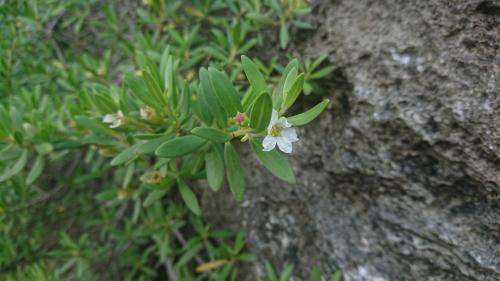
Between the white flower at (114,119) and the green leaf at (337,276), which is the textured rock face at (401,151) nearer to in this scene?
the green leaf at (337,276)

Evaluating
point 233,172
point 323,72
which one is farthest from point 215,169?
point 323,72

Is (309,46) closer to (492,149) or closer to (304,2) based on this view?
(304,2)

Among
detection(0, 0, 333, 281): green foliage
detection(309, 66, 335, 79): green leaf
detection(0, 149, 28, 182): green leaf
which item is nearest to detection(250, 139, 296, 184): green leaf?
detection(0, 0, 333, 281): green foliage

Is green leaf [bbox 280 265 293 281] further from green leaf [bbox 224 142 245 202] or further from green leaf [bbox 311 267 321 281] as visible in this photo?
green leaf [bbox 224 142 245 202]

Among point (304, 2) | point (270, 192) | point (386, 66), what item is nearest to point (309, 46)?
point (304, 2)

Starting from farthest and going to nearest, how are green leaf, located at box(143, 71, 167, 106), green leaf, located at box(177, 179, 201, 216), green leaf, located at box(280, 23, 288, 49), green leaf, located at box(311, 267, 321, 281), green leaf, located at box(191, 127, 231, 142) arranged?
green leaf, located at box(280, 23, 288, 49)
green leaf, located at box(311, 267, 321, 281)
green leaf, located at box(177, 179, 201, 216)
green leaf, located at box(143, 71, 167, 106)
green leaf, located at box(191, 127, 231, 142)

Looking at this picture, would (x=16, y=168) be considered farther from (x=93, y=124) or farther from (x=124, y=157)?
(x=124, y=157)

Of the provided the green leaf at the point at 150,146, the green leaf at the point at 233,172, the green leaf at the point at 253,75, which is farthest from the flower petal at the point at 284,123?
the green leaf at the point at 150,146
